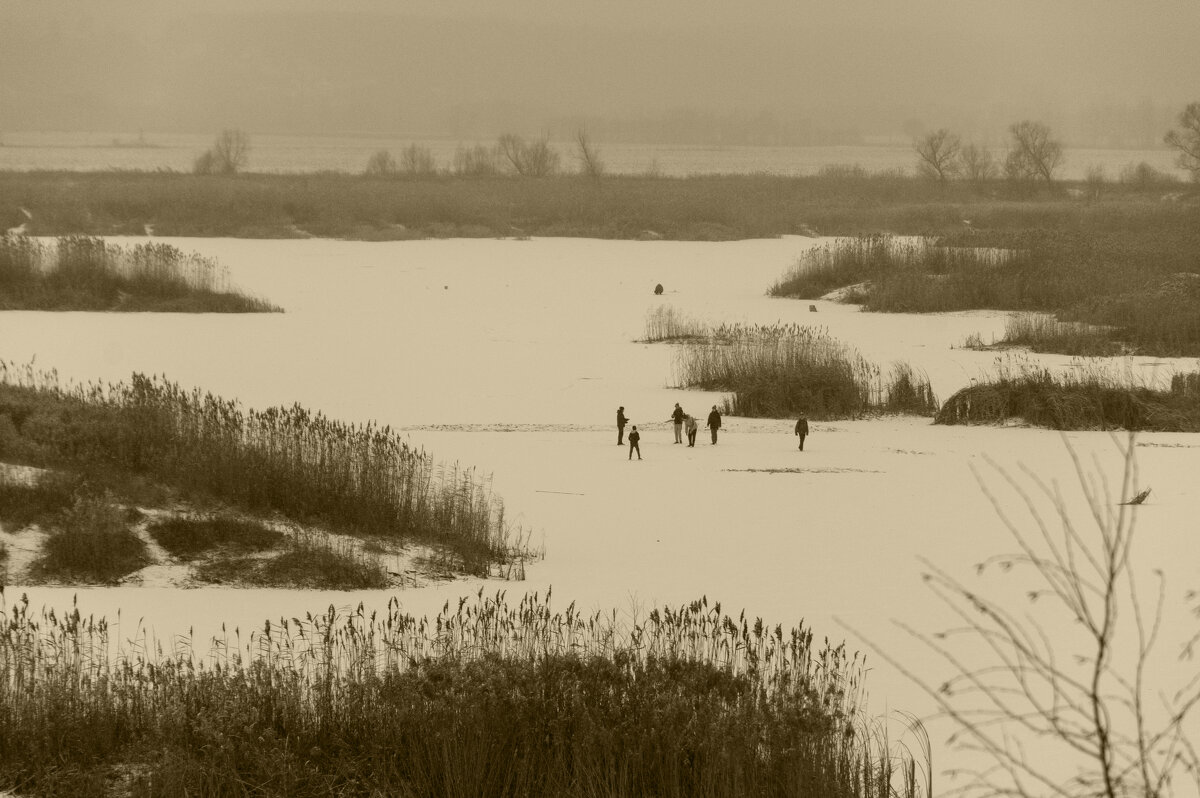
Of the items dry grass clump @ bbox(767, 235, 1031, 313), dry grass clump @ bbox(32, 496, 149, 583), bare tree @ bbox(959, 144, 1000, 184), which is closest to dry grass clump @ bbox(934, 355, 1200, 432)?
dry grass clump @ bbox(32, 496, 149, 583)

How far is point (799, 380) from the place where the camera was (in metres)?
18.4

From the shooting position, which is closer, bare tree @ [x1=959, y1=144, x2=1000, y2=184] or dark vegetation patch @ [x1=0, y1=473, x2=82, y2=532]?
dark vegetation patch @ [x1=0, y1=473, x2=82, y2=532]

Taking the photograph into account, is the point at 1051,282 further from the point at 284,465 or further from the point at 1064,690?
the point at 1064,690

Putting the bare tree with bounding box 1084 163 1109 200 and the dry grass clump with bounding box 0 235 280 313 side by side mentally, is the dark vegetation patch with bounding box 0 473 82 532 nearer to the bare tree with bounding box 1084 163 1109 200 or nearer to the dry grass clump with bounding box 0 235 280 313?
the dry grass clump with bounding box 0 235 280 313

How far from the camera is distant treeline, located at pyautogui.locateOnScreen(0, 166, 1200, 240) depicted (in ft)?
158

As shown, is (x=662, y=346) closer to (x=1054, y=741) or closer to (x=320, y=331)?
(x=320, y=331)

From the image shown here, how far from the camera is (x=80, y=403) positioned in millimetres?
13070

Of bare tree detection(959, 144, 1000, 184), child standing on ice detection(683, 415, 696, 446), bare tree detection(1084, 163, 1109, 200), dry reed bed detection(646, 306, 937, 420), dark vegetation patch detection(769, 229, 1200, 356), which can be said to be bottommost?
child standing on ice detection(683, 415, 696, 446)

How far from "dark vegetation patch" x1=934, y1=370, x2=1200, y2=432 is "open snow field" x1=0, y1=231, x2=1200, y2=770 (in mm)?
468

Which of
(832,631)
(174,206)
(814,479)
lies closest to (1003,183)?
(174,206)

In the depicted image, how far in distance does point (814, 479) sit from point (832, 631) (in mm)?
5393

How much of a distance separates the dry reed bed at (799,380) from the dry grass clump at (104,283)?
11666mm

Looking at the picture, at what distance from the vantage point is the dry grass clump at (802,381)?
18.2m

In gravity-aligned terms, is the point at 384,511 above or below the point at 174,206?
below
